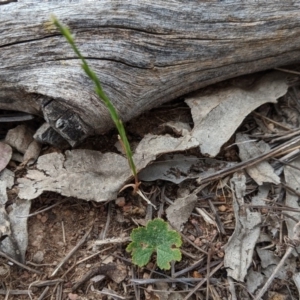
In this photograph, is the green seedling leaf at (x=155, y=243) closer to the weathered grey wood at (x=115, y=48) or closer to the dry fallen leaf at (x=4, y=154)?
the weathered grey wood at (x=115, y=48)

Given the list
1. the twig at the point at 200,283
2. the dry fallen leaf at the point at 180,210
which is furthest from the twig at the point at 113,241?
the twig at the point at 200,283

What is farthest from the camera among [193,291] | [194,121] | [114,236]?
[194,121]

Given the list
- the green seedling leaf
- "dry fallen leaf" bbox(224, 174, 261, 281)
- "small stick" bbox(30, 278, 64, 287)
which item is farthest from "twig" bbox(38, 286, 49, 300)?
"dry fallen leaf" bbox(224, 174, 261, 281)

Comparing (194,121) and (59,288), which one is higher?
(194,121)

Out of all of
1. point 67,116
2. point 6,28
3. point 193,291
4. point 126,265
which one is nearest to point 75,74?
point 67,116

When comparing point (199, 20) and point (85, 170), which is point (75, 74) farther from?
point (199, 20)

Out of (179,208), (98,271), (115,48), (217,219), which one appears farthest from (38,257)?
(115,48)
